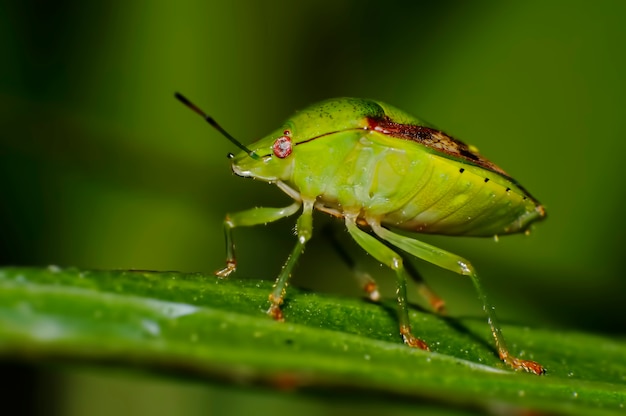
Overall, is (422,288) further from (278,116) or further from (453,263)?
(278,116)

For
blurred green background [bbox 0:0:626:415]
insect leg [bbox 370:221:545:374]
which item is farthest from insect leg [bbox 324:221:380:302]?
blurred green background [bbox 0:0:626:415]

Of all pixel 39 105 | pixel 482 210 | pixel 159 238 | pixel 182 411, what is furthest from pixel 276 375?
pixel 39 105

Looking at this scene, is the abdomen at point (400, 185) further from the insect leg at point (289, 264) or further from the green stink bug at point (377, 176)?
the insect leg at point (289, 264)

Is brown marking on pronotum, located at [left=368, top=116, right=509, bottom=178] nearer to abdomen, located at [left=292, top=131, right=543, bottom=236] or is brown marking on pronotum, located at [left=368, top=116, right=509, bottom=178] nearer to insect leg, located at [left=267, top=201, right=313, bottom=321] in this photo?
abdomen, located at [left=292, top=131, right=543, bottom=236]

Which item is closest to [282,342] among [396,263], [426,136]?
[396,263]

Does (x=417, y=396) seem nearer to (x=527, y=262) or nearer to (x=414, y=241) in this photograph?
(x=414, y=241)

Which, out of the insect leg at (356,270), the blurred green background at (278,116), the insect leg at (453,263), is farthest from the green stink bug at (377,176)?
the blurred green background at (278,116)
